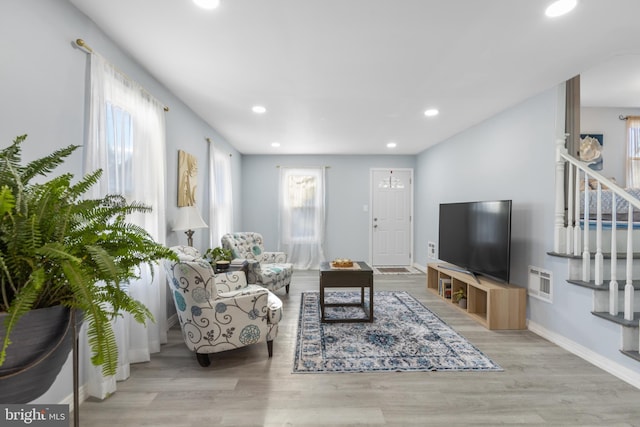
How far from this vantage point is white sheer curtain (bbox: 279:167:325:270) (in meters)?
6.41

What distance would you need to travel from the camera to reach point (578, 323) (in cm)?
266

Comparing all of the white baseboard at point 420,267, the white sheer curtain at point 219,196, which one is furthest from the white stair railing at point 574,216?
the white sheer curtain at point 219,196

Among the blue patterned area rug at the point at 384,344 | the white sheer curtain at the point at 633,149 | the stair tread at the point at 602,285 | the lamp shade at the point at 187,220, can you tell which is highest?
the white sheer curtain at the point at 633,149

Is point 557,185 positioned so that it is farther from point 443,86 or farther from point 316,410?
point 316,410

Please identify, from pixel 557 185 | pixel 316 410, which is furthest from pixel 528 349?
pixel 316 410

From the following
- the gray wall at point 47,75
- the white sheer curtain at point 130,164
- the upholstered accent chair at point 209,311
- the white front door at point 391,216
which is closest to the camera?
the gray wall at point 47,75

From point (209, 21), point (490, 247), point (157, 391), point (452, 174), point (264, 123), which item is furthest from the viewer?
point (452, 174)

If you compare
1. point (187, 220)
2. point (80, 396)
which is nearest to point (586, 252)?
point (187, 220)

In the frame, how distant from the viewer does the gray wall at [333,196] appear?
21.2ft

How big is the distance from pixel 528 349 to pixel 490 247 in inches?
42.7

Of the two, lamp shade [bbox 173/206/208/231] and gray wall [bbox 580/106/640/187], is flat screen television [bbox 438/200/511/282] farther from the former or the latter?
lamp shade [bbox 173/206/208/231]

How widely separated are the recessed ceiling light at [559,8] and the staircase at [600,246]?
1.40 meters

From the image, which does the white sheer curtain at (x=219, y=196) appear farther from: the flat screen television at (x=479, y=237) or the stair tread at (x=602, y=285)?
the stair tread at (x=602, y=285)

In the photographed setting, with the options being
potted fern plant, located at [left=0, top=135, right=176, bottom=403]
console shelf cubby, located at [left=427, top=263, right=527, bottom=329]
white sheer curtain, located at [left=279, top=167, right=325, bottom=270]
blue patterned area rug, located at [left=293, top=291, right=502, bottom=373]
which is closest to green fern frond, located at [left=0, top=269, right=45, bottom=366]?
potted fern plant, located at [left=0, top=135, right=176, bottom=403]
